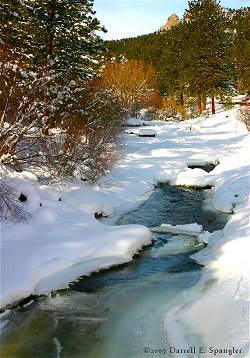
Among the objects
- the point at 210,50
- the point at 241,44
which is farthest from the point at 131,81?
the point at 241,44

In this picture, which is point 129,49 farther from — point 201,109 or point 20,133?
point 20,133

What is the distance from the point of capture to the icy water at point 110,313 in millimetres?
6742

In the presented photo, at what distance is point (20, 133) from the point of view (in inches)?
496

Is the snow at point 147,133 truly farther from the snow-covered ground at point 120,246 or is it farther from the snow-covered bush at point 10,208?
the snow-covered bush at point 10,208

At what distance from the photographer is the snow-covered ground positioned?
24.1 ft

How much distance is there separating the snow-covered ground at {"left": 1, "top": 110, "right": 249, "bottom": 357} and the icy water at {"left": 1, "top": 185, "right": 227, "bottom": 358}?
284 millimetres

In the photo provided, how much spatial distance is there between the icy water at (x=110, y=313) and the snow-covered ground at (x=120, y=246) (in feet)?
0.93

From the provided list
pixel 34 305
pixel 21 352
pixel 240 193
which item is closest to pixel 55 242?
pixel 34 305

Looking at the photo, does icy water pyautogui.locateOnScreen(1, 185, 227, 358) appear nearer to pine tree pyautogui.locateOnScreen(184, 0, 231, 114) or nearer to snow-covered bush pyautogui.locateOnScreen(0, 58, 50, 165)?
snow-covered bush pyautogui.locateOnScreen(0, 58, 50, 165)

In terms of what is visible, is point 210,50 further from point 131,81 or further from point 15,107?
point 15,107

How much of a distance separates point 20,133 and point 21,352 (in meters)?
7.34

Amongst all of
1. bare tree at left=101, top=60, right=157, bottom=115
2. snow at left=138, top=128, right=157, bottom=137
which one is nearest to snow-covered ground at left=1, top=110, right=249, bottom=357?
snow at left=138, top=128, right=157, bottom=137

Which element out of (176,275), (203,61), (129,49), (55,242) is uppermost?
(129,49)

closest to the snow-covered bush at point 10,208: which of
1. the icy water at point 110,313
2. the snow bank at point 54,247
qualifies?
the snow bank at point 54,247
